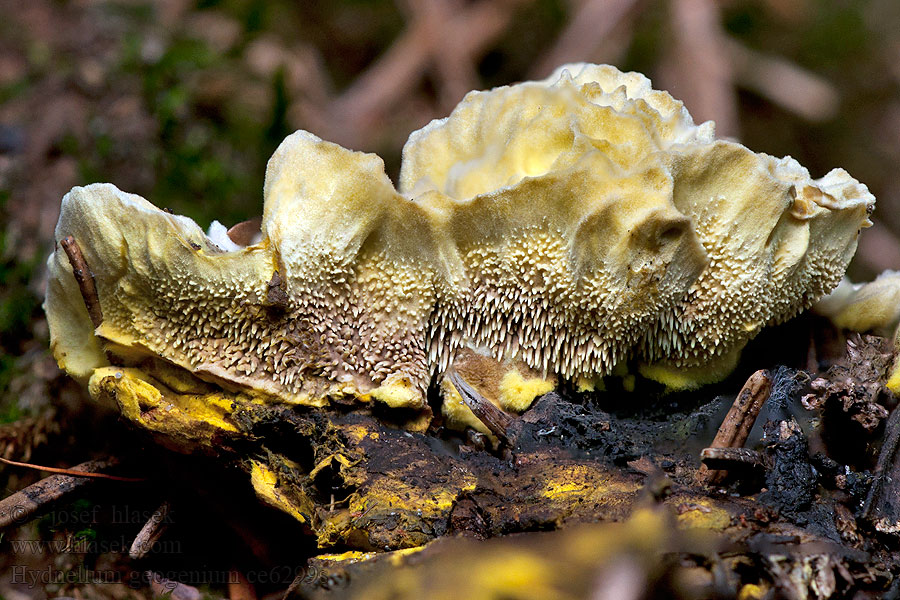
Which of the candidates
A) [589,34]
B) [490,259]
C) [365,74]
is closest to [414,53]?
[365,74]

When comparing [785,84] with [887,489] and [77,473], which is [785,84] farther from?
[77,473]

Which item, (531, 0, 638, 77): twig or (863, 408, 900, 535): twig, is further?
(531, 0, 638, 77): twig

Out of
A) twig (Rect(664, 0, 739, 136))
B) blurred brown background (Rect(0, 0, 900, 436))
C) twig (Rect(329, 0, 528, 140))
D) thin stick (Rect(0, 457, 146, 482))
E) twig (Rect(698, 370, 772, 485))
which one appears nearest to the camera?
twig (Rect(698, 370, 772, 485))

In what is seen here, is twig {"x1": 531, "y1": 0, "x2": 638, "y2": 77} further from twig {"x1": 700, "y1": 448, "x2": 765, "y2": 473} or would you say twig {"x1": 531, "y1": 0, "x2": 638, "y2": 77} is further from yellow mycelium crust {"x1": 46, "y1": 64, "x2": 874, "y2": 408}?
twig {"x1": 700, "y1": 448, "x2": 765, "y2": 473}

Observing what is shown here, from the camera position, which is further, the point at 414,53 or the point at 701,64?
the point at 414,53

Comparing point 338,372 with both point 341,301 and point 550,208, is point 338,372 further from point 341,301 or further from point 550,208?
point 550,208

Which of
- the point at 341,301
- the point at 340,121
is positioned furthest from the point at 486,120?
the point at 340,121

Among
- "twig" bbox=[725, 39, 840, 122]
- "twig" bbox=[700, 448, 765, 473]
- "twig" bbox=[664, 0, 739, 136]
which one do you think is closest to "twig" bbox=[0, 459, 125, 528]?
"twig" bbox=[700, 448, 765, 473]
